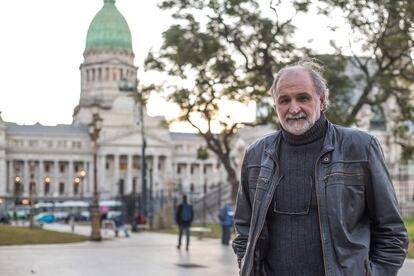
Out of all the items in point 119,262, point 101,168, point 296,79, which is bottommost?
point 119,262

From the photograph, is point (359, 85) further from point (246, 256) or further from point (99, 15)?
point (99, 15)

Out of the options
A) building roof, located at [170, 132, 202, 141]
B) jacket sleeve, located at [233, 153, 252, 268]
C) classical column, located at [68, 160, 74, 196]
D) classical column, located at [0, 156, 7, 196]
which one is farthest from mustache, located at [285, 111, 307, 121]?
building roof, located at [170, 132, 202, 141]

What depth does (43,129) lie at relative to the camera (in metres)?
131

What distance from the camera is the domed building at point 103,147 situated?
4968 inches

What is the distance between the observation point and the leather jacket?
3.47m

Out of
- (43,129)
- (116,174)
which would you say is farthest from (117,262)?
(43,129)

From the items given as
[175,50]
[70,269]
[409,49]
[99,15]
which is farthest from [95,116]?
[99,15]

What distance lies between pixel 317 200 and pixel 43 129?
131 m

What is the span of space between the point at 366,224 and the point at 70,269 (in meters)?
12.7

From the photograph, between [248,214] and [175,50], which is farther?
[175,50]

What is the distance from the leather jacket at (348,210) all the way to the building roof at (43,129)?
421 feet

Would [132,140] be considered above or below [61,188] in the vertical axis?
above

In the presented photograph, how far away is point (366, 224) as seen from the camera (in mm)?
3668

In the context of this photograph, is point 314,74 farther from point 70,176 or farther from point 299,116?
point 70,176
